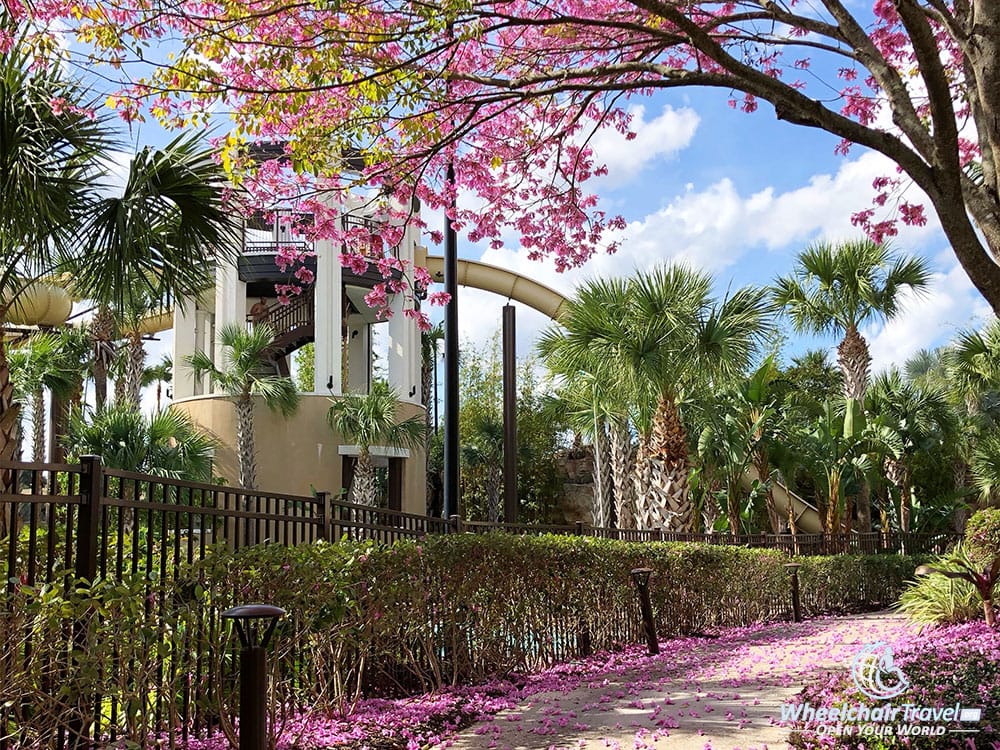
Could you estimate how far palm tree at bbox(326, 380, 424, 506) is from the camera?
22453mm

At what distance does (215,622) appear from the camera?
519cm

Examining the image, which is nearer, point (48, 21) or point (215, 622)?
point (215, 622)

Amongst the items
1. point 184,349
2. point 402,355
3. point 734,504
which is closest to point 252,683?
point 734,504

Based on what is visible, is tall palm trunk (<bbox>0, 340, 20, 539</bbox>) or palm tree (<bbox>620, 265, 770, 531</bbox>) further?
palm tree (<bbox>620, 265, 770, 531</bbox>)

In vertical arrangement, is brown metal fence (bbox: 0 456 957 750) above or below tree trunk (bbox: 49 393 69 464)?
below

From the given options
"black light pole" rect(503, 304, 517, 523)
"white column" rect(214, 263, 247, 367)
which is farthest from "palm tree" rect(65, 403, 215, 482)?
"black light pole" rect(503, 304, 517, 523)

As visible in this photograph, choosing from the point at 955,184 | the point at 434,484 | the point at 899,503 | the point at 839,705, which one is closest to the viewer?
the point at 839,705

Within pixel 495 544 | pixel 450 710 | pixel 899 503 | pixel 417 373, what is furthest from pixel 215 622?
pixel 899 503

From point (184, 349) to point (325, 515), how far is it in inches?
777

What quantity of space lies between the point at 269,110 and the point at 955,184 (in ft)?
13.9

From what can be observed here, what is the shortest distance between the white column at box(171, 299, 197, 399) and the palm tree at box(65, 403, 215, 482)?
641cm

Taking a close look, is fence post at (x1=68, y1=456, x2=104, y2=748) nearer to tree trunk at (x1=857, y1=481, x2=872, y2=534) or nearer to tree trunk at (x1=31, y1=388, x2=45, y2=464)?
tree trunk at (x1=857, y1=481, x2=872, y2=534)

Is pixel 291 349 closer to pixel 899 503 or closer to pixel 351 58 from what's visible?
pixel 899 503

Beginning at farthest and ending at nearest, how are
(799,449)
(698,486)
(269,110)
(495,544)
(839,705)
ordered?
(799,449)
(698,486)
(495,544)
(269,110)
(839,705)
